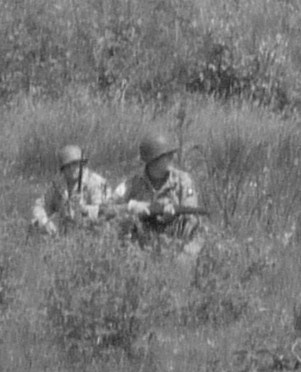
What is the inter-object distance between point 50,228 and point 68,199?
0.27m

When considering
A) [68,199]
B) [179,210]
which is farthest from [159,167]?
[68,199]

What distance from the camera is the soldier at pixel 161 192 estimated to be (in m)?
14.0

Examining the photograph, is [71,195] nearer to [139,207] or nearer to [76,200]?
[76,200]

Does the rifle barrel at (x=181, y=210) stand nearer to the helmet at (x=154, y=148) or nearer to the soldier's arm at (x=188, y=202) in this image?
the soldier's arm at (x=188, y=202)

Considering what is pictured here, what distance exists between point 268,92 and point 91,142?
102 inches

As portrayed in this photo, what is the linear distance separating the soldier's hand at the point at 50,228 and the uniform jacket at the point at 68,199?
95 mm

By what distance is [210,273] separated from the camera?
1296cm

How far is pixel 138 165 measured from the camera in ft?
55.1

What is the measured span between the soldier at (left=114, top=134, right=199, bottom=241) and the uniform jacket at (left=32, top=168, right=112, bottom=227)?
0.14 m

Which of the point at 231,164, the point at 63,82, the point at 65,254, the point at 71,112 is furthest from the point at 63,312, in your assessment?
the point at 63,82

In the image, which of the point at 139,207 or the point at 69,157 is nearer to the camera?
the point at 139,207

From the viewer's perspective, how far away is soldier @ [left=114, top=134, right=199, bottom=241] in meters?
14.0

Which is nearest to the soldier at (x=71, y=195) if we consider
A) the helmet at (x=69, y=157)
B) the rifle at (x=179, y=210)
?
the helmet at (x=69, y=157)

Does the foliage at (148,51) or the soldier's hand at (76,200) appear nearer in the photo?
the soldier's hand at (76,200)
